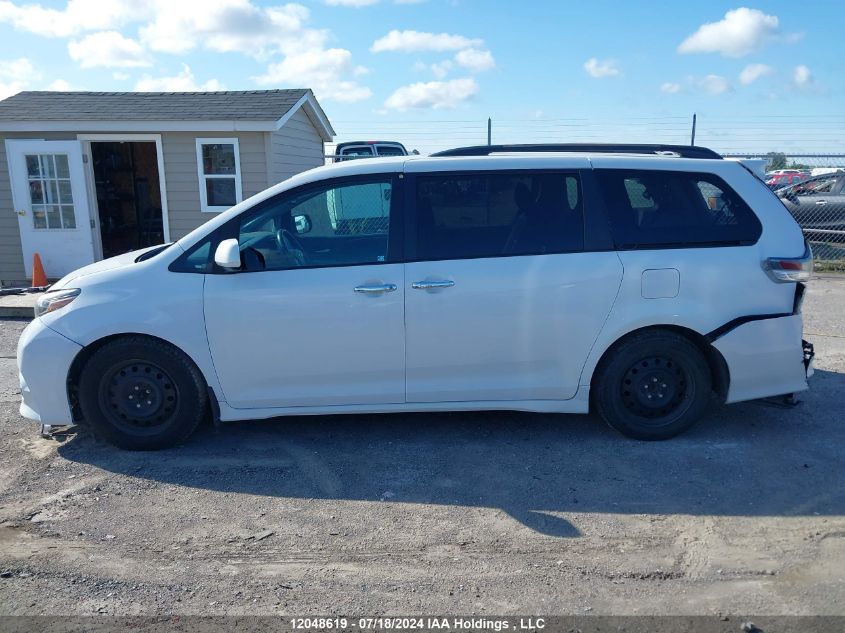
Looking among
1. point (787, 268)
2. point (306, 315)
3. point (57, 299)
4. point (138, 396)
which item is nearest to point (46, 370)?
point (57, 299)

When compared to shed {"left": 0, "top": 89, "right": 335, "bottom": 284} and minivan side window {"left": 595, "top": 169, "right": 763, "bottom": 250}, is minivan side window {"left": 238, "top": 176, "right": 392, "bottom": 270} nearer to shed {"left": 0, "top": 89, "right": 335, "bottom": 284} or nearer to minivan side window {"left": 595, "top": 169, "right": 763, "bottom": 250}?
minivan side window {"left": 595, "top": 169, "right": 763, "bottom": 250}

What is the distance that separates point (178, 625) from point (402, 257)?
8.07 feet

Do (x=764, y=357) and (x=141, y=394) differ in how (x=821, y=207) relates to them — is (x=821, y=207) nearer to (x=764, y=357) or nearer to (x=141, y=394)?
(x=764, y=357)

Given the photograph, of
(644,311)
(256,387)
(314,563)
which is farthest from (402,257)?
(314,563)

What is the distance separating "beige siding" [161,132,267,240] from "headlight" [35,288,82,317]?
7228mm

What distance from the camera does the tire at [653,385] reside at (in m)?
4.56

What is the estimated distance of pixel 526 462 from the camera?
4.41 meters

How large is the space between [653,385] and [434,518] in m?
1.85

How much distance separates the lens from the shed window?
11562 millimetres

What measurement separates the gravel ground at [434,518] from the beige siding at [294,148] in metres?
7.34

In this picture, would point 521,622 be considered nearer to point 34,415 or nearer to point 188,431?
point 188,431

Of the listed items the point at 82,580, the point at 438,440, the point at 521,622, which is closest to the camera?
the point at 521,622

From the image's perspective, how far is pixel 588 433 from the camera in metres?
4.87

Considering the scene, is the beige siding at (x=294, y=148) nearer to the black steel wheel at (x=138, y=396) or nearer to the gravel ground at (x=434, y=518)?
the gravel ground at (x=434, y=518)
